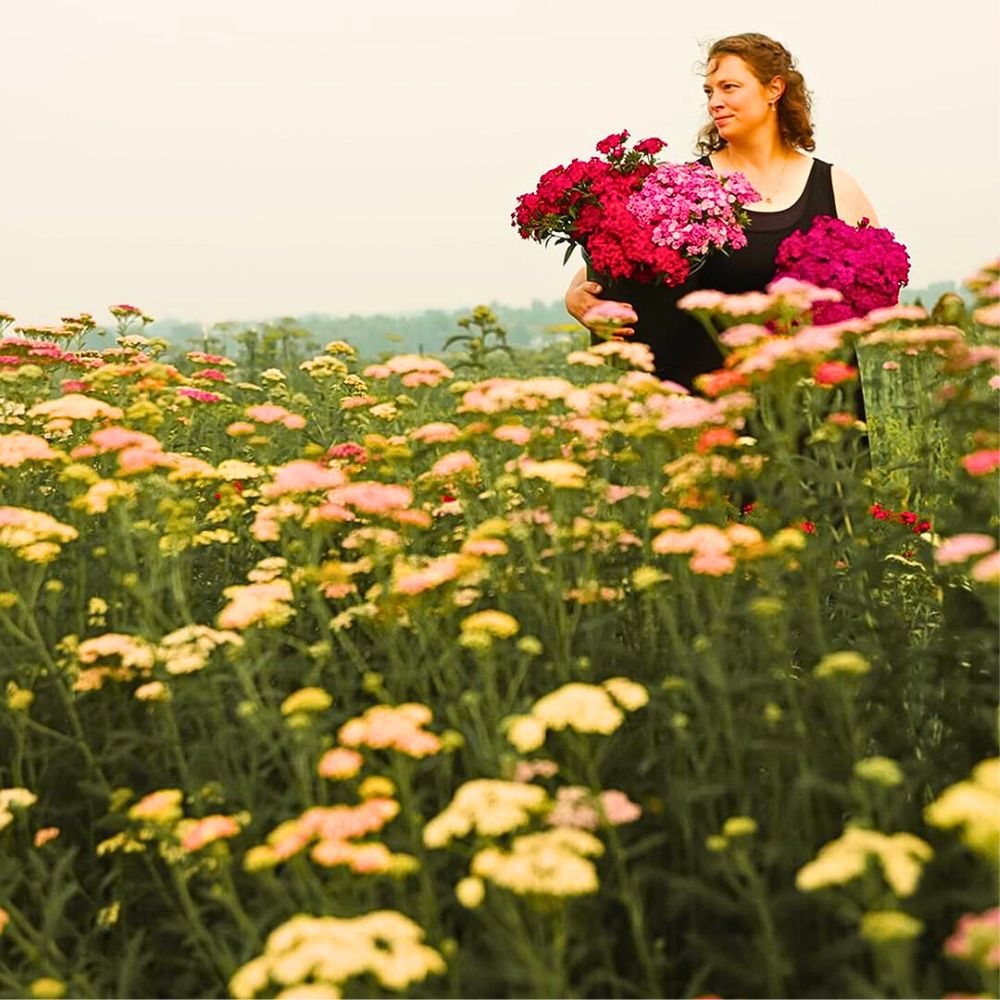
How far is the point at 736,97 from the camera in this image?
6523 mm

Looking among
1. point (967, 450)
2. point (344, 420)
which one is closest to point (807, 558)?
point (967, 450)

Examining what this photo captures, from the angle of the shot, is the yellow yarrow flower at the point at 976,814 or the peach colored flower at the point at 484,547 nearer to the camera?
the yellow yarrow flower at the point at 976,814

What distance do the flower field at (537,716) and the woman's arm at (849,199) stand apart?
1.94 m

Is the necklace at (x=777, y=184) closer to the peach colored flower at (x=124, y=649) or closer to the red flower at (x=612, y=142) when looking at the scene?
the red flower at (x=612, y=142)

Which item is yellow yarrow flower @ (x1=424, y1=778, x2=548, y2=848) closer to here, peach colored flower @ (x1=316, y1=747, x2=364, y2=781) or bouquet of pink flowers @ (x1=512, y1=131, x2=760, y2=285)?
peach colored flower @ (x1=316, y1=747, x2=364, y2=781)

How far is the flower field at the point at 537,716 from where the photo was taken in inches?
112

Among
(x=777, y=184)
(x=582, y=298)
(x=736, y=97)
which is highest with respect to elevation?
(x=736, y=97)

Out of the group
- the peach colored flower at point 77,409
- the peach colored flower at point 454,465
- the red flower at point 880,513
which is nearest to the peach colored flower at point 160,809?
the peach colored flower at point 454,465

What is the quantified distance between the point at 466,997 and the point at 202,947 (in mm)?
1067

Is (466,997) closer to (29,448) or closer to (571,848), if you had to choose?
(571,848)

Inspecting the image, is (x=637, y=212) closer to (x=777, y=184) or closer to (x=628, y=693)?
(x=777, y=184)

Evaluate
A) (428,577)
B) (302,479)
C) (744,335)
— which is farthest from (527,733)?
(744,335)

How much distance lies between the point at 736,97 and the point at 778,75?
0.96 ft

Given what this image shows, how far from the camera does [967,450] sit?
13.0 ft
